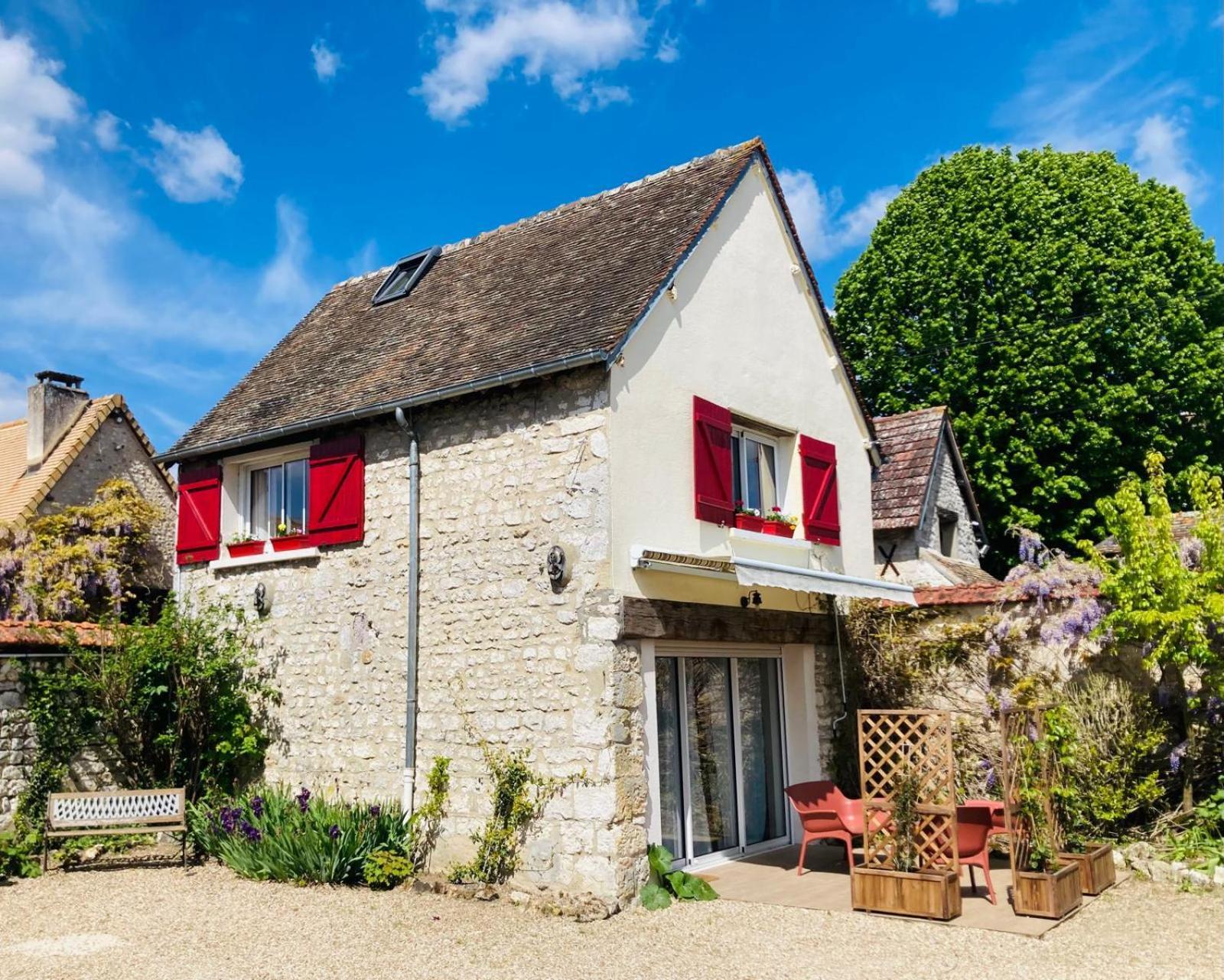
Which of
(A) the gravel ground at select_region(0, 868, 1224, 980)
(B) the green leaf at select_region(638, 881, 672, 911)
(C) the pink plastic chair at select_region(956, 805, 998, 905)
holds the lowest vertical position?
(A) the gravel ground at select_region(0, 868, 1224, 980)

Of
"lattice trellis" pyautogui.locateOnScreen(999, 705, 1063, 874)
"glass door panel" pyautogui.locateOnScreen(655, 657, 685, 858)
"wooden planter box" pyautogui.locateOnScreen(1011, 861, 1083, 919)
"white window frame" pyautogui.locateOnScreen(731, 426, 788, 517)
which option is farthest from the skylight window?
"wooden planter box" pyautogui.locateOnScreen(1011, 861, 1083, 919)

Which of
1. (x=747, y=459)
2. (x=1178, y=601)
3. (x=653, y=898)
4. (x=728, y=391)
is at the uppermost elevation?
(x=728, y=391)

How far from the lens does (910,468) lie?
72.1 feet

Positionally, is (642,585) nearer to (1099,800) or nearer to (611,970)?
(611,970)

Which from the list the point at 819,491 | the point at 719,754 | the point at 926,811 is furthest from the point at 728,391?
the point at 926,811

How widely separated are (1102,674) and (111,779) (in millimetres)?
12694

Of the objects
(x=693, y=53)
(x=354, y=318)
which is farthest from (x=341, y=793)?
(x=693, y=53)

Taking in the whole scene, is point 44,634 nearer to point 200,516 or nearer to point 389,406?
point 200,516

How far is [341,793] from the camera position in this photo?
13.1 metres

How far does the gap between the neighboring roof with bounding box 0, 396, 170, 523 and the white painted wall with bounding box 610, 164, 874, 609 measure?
48.5ft

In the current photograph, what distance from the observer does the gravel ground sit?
8789 mm

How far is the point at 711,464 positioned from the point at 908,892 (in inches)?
205

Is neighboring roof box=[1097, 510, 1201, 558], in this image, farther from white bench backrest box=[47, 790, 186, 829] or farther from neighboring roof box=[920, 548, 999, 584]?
white bench backrest box=[47, 790, 186, 829]

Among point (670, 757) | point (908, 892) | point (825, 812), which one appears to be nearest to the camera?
point (908, 892)
